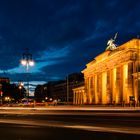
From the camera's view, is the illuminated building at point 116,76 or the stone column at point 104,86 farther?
the stone column at point 104,86

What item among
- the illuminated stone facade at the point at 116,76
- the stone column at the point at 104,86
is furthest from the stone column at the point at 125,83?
the stone column at the point at 104,86

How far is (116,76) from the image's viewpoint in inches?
4240

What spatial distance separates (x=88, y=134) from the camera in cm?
2202

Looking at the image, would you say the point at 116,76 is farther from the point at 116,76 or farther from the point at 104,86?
the point at 104,86

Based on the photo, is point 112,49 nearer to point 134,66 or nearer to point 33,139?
point 134,66

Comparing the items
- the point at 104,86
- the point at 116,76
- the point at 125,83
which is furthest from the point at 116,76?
the point at 104,86

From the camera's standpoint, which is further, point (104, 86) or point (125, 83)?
point (104, 86)

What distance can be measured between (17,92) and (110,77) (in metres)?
89.0

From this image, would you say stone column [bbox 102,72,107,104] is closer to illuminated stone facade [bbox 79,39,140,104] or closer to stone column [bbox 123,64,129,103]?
illuminated stone facade [bbox 79,39,140,104]

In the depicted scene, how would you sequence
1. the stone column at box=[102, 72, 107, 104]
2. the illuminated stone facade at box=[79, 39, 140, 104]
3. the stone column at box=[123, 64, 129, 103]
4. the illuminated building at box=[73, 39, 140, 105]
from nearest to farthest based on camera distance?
the illuminated building at box=[73, 39, 140, 105] < the illuminated stone facade at box=[79, 39, 140, 104] < the stone column at box=[123, 64, 129, 103] < the stone column at box=[102, 72, 107, 104]

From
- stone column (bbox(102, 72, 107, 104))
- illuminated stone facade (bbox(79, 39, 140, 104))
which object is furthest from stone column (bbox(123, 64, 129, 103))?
stone column (bbox(102, 72, 107, 104))

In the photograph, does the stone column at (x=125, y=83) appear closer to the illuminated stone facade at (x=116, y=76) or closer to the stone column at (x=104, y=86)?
the illuminated stone facade at (x=116, y=76)

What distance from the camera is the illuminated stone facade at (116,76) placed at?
3794 inches

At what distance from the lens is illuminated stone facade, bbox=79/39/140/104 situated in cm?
9636
